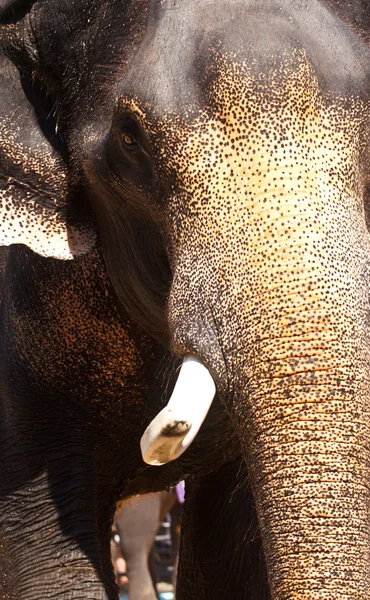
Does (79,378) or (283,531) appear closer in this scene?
(283,531)

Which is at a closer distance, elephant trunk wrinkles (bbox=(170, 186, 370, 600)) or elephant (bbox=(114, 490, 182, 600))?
elephant trunk wrinkles (bbox=(170, 186, 370, 600))

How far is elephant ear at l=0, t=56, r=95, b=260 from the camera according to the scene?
4.22 m

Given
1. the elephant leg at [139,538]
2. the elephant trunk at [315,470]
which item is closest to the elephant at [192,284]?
the elephant trunk at [315,470]

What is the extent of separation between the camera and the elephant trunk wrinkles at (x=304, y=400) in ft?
10.5

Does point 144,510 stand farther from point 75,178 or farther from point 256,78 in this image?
point 256,78

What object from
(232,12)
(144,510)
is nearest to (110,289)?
(232,12)

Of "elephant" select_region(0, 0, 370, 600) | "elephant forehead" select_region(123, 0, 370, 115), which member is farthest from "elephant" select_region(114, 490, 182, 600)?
"elephant forehead" select_region(123, 0, 370, 115)

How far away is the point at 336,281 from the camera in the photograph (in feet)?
10.9

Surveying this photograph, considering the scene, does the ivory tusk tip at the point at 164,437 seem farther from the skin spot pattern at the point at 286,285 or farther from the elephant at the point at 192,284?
the skin spot pattern at the point at 286,285

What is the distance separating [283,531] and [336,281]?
560 millimetres

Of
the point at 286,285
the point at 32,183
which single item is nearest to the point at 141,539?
the point at 32,183

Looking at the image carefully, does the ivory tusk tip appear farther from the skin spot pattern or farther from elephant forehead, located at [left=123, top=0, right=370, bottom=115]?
elephant forehead, located at [left=123, top=0, right=370, bottom=115]

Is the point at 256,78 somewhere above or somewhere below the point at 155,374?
above

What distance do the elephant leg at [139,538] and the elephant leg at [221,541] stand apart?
2.85m
